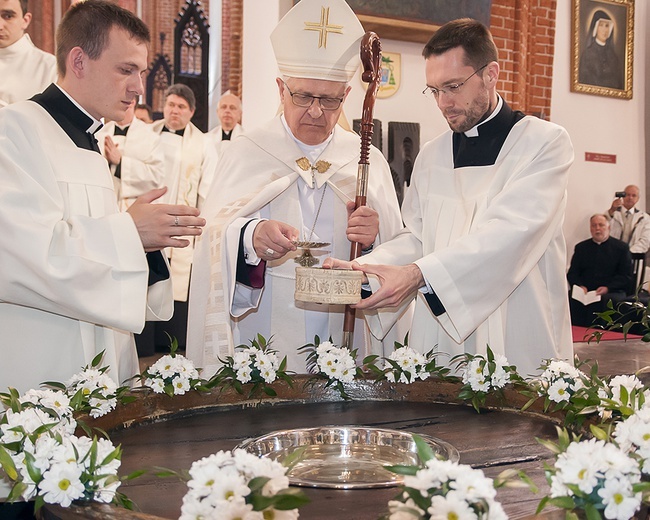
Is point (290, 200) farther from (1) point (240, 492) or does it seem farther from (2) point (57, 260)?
A: (1) point (240, 492)

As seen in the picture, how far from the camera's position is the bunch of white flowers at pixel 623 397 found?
1.71 meters

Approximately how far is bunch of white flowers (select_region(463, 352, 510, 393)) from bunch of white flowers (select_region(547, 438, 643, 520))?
0.95 metres

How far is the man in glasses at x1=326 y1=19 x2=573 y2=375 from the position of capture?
281 cm

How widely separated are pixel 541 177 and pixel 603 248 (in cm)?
818

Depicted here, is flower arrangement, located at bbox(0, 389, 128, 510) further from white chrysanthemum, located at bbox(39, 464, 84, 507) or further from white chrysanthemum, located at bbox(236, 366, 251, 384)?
white chrysanthemum, located at bbox(236, 366, 251, 384)

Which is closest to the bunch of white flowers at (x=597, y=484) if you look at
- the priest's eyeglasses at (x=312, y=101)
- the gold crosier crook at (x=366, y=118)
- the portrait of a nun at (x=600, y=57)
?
the gold crosier crook at (x=366, y=118)

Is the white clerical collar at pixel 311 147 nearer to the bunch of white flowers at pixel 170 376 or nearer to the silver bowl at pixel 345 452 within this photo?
the bunch of white flowers at pixel 170 376

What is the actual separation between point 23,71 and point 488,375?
15.5ft

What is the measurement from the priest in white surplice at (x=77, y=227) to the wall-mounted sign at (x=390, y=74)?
A: 23.4 feet

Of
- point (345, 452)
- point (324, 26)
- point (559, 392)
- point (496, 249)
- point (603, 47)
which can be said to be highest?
point (603, 47)

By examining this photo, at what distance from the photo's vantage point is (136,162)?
760 centimetres

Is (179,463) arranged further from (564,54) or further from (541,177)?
(564,54)

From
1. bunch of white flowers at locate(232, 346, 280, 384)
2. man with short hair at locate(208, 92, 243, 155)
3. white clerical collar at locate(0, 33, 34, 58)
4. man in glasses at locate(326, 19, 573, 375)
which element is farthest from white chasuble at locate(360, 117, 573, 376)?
man with short hair at locate(208, 92, 243, 155)

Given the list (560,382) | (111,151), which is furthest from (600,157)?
(560,382)
